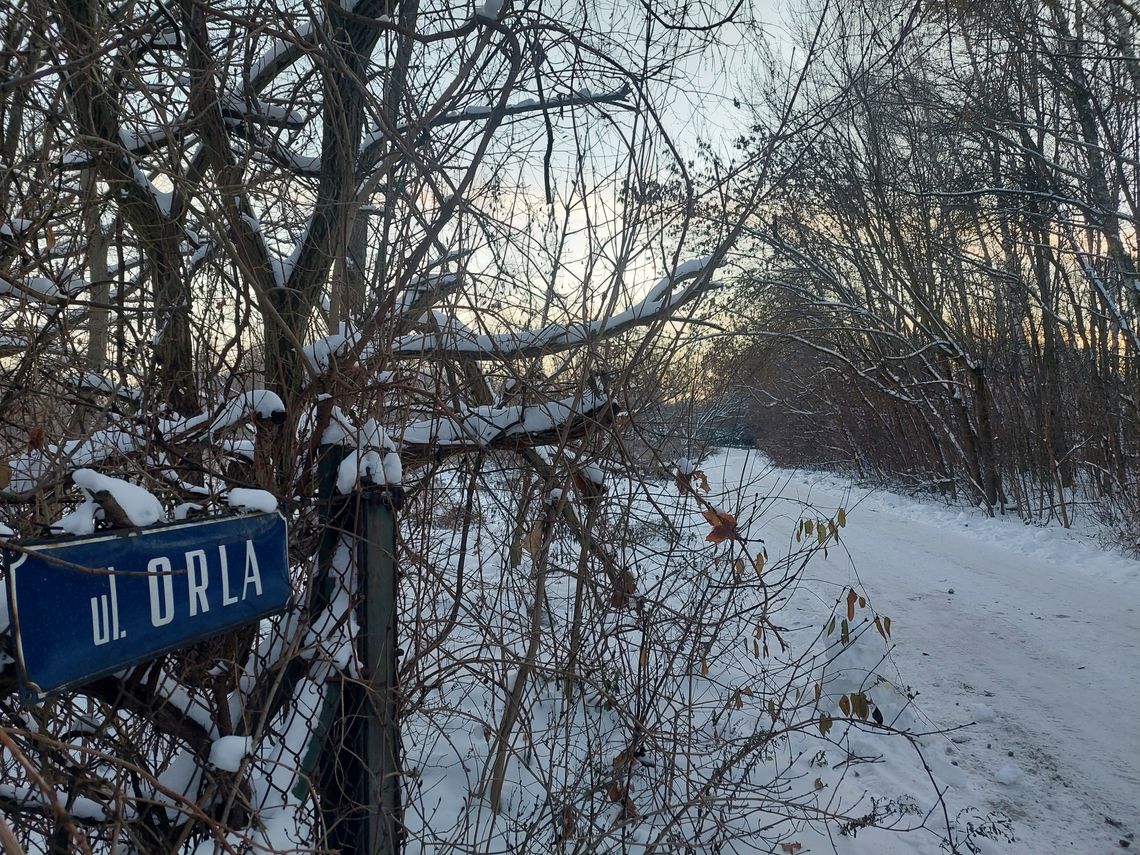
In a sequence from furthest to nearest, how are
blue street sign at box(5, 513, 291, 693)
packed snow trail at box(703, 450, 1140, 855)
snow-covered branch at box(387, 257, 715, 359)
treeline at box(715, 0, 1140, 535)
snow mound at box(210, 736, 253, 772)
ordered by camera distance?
1. treeline at box(715, 0, 1140, 535)
2. packed snow trail at box(703, 450, 1140, 855)
3. snow-covered branch at box(387, 257, 715, 359)
4. snow mound at box(210, 736, 253, 772)
5. blue street sign at box(5, 513, 291, 693)

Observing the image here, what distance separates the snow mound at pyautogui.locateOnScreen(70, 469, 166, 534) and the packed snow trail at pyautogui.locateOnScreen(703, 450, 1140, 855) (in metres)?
2.40

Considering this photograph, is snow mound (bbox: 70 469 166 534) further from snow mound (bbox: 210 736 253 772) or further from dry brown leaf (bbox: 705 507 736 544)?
dry brown leaf (bbox: 705 507 736 544)

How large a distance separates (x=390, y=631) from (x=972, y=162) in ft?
41.4

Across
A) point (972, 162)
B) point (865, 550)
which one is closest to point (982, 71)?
point (972, 162)

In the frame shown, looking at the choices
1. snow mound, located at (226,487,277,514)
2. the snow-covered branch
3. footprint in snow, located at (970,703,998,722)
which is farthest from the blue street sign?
footprint in snow, located at (970,703,998,722)

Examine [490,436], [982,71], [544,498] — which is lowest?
[544,498]

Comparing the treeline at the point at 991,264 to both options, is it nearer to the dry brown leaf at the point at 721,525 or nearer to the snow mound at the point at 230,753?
the dry brown leaf at the point at 721,525

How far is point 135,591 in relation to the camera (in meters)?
1.17

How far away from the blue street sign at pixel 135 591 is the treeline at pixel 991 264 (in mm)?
6962

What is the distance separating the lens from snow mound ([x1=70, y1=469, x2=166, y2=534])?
1134 millimetres

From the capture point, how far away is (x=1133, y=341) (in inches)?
342

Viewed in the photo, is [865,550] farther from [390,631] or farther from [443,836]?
[390,631]

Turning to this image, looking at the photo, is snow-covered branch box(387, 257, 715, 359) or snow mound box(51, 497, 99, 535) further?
snow-covered branch box(387, 257, 715, 359)

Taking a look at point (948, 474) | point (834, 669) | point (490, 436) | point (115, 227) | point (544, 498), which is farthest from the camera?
point (948, 474)
